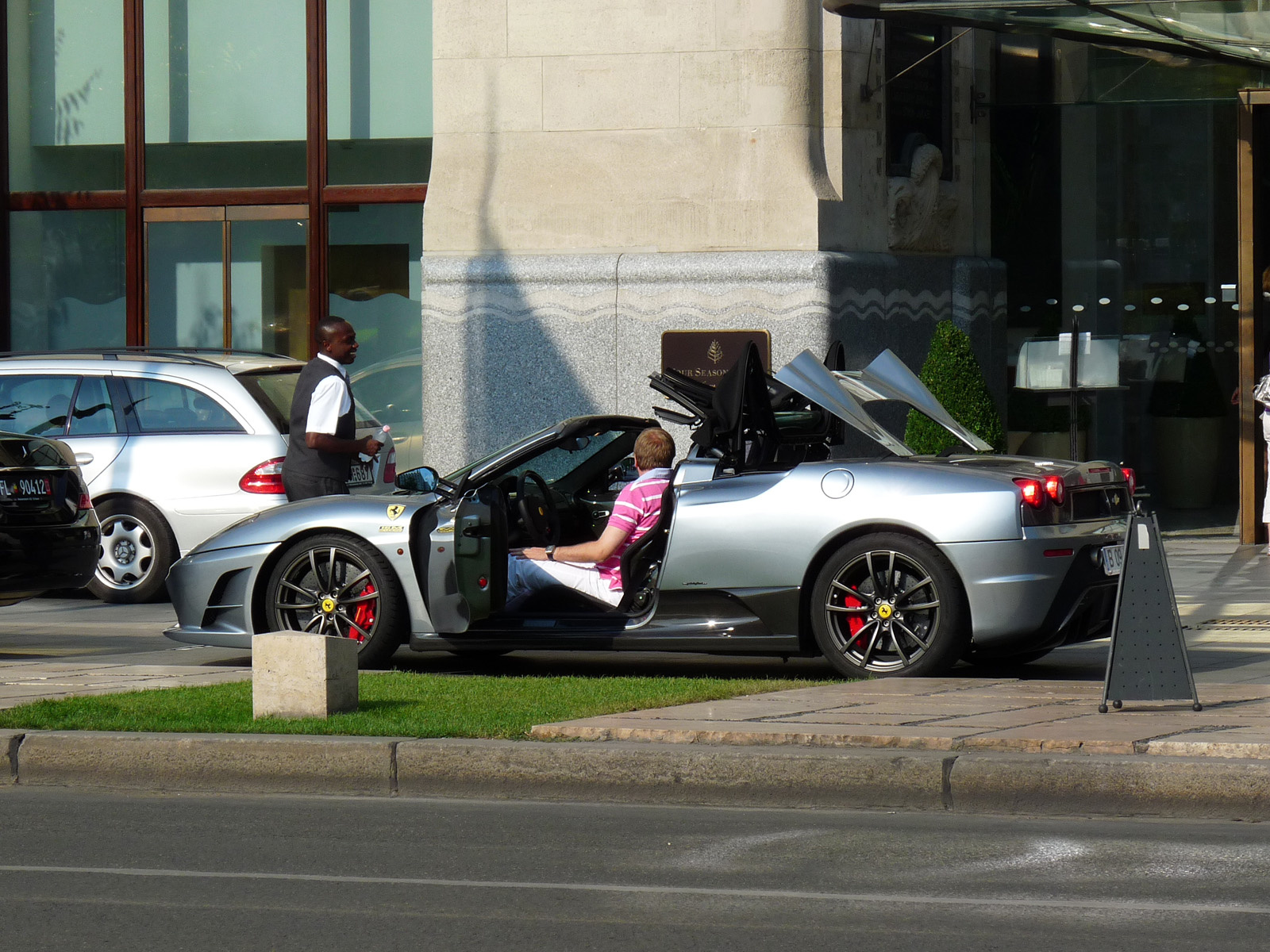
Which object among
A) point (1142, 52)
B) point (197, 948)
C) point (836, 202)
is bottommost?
point (197, 948)

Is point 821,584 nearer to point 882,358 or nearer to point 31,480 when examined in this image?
point 882,358

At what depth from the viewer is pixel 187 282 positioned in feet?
62.4

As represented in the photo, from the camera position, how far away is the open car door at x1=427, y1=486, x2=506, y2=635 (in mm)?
8836

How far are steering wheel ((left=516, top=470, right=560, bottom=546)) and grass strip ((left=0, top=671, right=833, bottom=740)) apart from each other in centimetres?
73

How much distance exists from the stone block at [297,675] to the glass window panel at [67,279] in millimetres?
12173

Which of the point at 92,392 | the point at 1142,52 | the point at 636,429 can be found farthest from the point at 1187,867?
the point at 1142,52

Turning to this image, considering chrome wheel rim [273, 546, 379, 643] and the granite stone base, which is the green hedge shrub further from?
chrome wheel rim [273, 546, 379, 643]

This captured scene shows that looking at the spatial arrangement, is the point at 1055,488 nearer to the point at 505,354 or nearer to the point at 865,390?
the point at 865,390

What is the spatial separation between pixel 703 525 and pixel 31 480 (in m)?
4.29

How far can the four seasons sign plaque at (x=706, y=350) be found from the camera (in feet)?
52.2

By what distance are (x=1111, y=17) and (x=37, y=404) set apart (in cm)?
794

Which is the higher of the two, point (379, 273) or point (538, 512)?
point (379, 273)

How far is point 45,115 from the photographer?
63.5 feet

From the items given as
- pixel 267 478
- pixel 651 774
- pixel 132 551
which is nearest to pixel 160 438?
pixel 132 551
